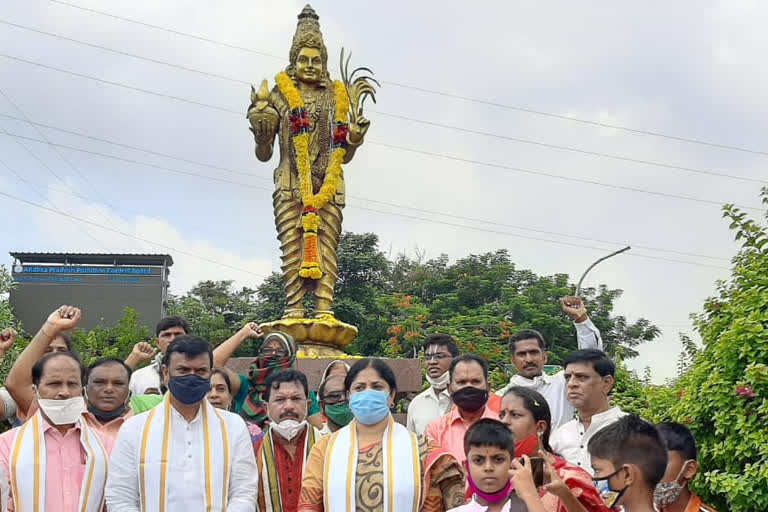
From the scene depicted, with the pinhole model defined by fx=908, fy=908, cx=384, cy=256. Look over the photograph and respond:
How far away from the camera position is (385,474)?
4.57 meters

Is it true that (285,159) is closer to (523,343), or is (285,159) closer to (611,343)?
(523,343)

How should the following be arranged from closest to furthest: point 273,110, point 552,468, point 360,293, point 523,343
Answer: point 552,468 < point 523,343 < point 273,110 < point 360,293

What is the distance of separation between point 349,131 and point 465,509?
26.7 feet

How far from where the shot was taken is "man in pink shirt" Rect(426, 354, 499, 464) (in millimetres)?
5305

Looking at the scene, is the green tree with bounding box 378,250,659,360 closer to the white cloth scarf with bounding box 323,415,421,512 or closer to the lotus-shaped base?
the lotus-shaped base

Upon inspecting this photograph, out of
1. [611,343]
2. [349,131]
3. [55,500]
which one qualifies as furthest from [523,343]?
[611,343]

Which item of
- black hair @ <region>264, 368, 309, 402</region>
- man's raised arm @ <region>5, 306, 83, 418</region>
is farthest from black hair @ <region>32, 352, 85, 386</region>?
black hair @ <region>264, 368, 309, 402</region>

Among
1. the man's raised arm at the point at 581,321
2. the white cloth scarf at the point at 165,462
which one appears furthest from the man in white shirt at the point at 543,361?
the white cloth scarf at the point at 165,462

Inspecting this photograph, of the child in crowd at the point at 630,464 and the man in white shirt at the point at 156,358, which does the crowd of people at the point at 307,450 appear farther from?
the man in white shirt at the point at 156,358

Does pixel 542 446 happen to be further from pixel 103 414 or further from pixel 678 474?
pixel 103 414

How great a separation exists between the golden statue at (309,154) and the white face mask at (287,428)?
631 centimetres

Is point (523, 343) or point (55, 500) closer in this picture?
point (55, 500)

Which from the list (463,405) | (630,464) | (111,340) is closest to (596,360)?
(463,405)

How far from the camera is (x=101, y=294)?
124 feet
